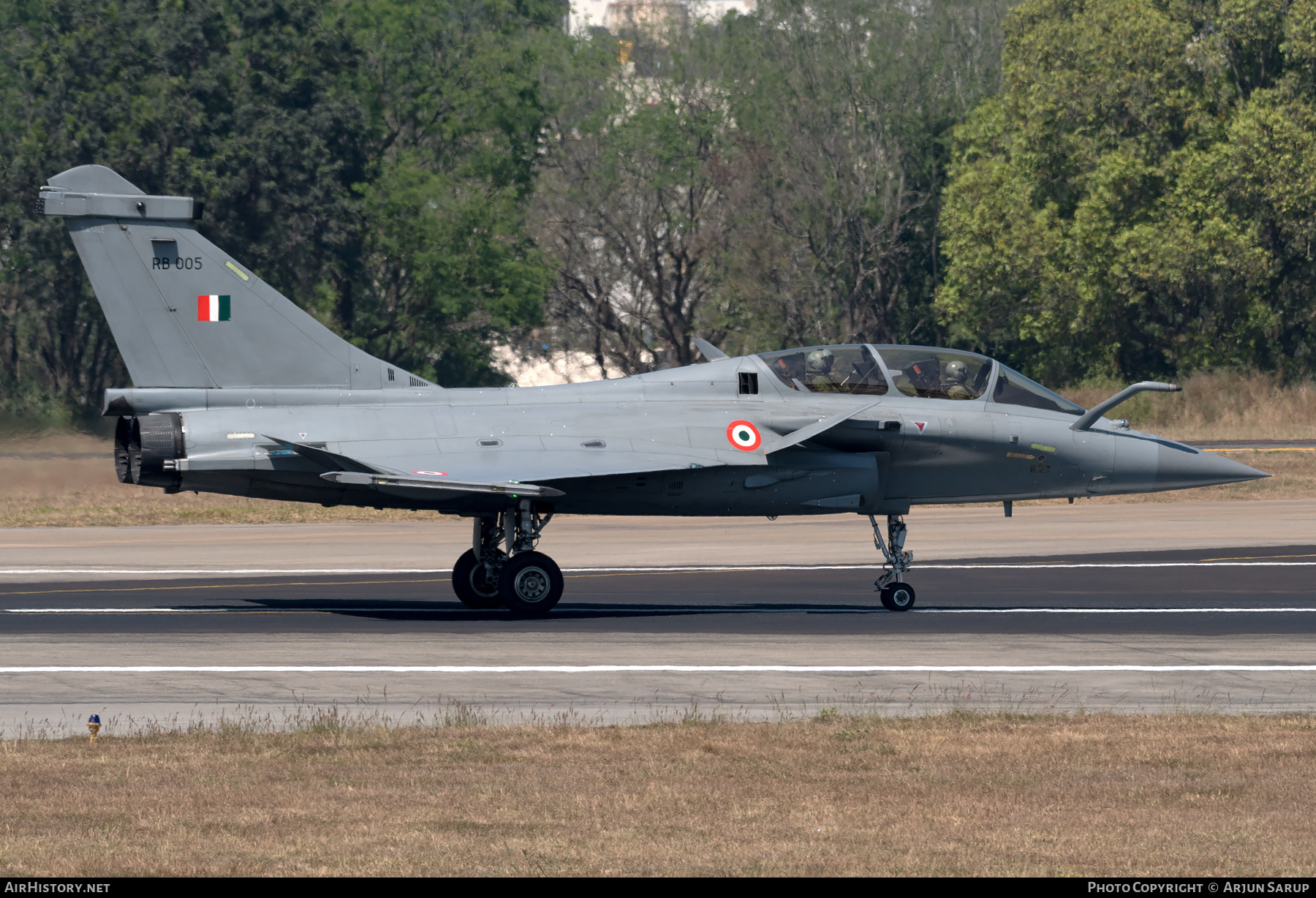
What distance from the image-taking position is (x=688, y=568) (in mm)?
24359

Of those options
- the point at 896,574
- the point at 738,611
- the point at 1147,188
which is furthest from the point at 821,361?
the point at 1147,188

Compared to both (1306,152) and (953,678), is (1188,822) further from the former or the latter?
(1306,152)

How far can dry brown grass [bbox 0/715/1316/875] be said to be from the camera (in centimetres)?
797

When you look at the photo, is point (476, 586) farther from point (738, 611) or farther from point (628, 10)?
point (628, 10)

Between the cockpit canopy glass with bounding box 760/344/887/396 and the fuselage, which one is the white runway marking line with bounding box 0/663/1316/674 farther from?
the cockpit canopy glass with bounding box 760/344/887/396

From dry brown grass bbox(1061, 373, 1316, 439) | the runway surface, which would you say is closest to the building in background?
dry brown grass bbox(1061, 373, 1316, 439)

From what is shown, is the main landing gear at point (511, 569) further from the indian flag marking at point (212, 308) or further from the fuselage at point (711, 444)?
the indian flag marking at point (212, 308)

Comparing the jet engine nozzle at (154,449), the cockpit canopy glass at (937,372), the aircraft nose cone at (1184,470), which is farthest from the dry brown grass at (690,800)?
the cockpit canopy glass at (937,372)

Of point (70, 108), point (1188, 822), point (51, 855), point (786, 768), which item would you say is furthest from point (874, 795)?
point (70, 108)

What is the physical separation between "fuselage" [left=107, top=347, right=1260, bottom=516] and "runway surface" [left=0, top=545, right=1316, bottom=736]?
1498 mm

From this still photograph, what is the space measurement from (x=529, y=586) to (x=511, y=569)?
296mm

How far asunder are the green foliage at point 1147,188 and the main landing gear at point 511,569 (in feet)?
150

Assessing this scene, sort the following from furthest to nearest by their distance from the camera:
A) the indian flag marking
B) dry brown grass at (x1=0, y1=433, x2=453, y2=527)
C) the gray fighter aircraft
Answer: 1. dry brown grass at (x1=0, y1=433, x2=453, y2=527)
2. the indian flag marking
3. the gray fighter aircraft

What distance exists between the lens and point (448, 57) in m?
69.1
